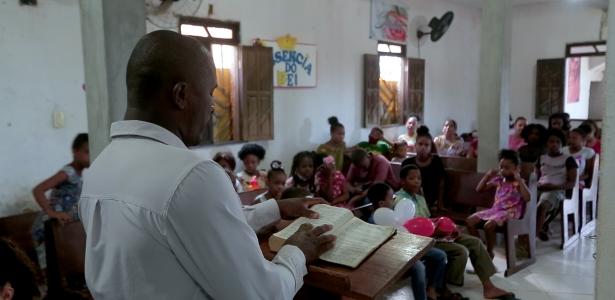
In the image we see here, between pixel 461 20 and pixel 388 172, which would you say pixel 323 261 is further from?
pixel 461 20

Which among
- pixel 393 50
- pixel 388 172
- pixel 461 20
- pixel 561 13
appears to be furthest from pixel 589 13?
pixel 388 172

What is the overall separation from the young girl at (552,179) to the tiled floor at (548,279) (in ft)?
1.17

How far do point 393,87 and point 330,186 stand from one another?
4.60 metres

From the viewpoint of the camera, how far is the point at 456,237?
3.51 meters

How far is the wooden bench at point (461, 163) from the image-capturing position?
541 centimetres

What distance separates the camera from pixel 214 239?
85 cm

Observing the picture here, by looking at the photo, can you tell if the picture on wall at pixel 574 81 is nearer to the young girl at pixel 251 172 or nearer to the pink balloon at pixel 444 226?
the young girl at pixel 251 172

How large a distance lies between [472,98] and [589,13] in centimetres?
263

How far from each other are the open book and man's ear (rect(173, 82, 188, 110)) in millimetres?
399

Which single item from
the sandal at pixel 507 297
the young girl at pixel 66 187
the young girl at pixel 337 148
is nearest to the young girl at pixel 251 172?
the young girl at pixel 66 187

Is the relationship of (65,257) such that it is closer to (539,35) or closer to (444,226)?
(444,226)

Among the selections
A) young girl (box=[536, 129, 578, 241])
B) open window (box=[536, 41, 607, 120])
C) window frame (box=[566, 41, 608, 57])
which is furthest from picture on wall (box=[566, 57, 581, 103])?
young girl (box=[536, 129, 578, 241])

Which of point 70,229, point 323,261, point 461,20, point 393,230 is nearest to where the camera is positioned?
point 323,261

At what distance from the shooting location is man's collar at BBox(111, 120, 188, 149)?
0.95 metres
